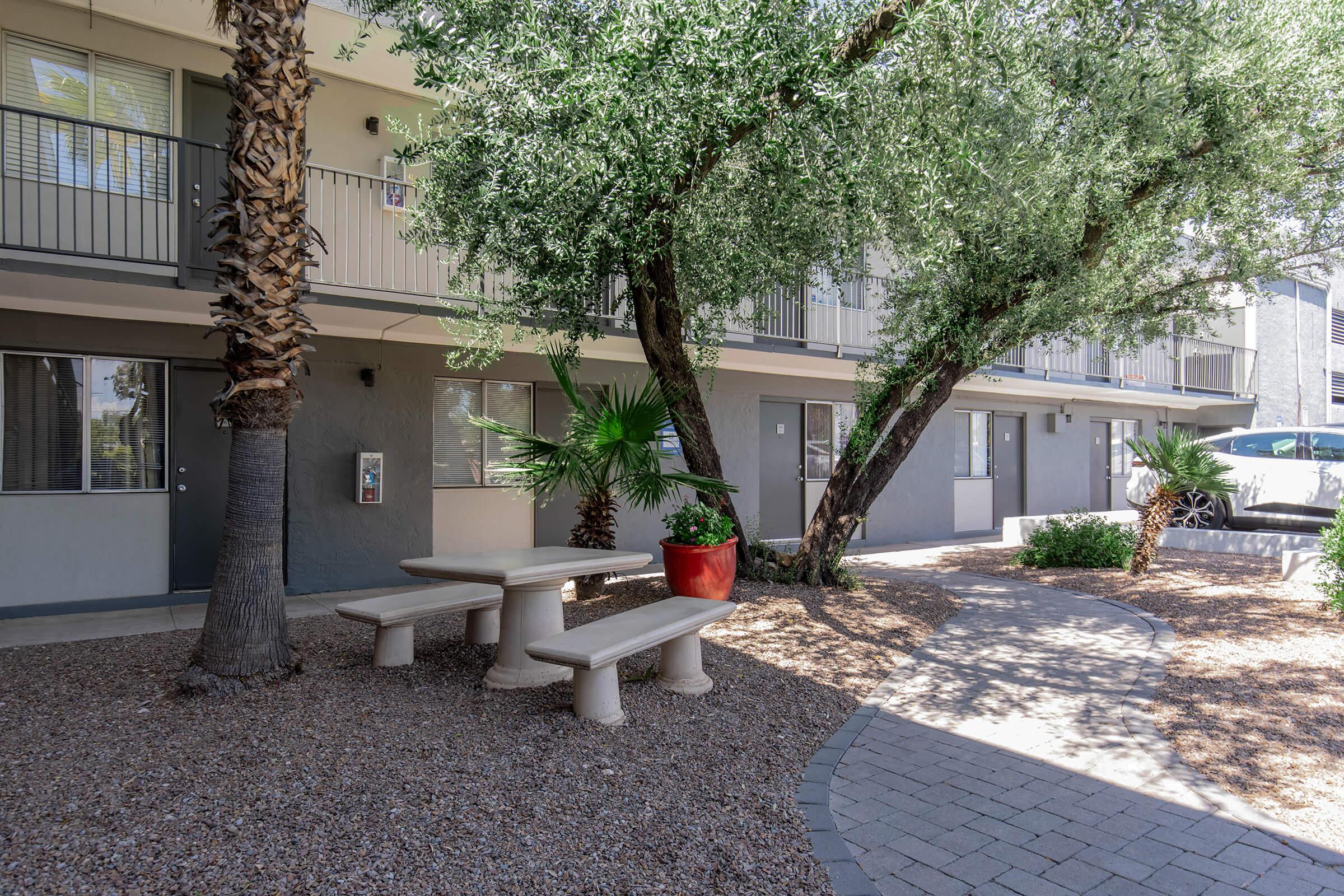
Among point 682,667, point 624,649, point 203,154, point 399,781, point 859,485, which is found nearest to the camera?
point 399,781

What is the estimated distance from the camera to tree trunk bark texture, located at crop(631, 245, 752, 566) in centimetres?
716

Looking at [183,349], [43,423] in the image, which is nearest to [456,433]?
[183,349]

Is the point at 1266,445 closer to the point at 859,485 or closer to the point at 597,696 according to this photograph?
the point at 859,485

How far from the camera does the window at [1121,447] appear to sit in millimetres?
18969

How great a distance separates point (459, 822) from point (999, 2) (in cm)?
603

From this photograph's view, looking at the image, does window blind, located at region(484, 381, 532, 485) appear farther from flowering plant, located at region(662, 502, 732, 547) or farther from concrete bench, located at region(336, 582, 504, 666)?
concrete bench, located at region(336, 582, 504, 666)

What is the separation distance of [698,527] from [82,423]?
20.0ft

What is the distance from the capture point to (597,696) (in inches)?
168

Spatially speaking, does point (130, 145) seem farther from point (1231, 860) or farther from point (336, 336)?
point (1231, 860)

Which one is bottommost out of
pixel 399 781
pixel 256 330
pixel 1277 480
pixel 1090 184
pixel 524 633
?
pixel 399 781

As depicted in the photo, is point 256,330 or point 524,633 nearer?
point 256,330

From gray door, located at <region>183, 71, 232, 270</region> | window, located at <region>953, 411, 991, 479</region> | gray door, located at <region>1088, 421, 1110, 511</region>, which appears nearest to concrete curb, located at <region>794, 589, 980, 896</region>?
gray door, located at <region>183, 71, 232, 270</region>

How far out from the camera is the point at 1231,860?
10.4 ft

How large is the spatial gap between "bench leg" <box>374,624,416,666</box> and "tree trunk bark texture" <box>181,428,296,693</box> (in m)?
0.57
